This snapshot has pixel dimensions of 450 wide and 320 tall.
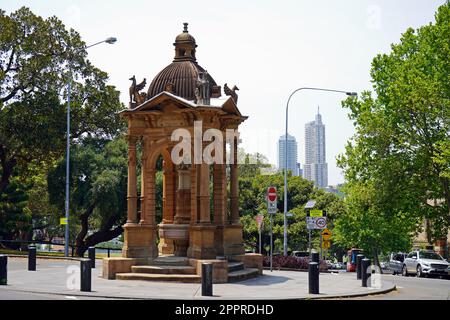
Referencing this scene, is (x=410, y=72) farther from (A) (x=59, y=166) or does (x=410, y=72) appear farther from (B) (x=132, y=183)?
(A) (x=59, y=166)

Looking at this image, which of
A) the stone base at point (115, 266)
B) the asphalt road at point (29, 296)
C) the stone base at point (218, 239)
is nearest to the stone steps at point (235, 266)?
the stone base at point (218, 239)

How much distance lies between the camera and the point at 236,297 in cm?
1667

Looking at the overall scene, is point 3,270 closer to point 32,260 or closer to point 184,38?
point 32,260

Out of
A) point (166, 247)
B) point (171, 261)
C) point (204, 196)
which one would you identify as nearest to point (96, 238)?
point (166, 247)

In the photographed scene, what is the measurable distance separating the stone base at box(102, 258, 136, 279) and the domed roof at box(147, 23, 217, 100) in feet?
20.3

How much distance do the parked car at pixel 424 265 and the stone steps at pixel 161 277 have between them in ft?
52.4

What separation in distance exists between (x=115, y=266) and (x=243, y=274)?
435cm

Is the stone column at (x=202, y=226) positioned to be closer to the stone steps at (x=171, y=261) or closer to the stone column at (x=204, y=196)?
the stone column at (x=204, y=196)

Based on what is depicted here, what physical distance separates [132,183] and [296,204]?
34.9 metres

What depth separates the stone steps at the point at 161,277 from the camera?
20.9 m

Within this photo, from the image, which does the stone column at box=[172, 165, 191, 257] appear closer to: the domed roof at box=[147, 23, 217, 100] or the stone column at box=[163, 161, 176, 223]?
the stone column at box=[163, 161, 176, 223]

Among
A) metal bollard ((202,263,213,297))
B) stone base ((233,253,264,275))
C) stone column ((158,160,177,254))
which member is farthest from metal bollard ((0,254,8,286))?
stone base ((233,253,264,275))

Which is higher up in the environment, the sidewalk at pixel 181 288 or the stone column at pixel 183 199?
the stone column at pixel 183 199
